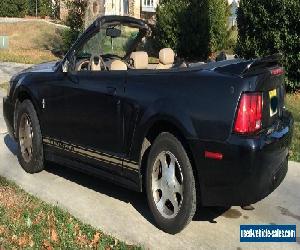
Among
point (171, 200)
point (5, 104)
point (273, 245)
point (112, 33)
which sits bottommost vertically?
point (273, 245)

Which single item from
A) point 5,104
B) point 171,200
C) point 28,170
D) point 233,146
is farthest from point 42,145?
point 233,146

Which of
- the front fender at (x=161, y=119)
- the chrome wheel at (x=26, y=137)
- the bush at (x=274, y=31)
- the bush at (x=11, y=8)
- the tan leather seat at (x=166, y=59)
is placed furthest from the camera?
the bush at (x=11, y=8)

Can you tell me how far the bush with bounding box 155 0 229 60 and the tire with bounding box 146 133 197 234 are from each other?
13.2 meters

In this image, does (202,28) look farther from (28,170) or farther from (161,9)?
(28,170)

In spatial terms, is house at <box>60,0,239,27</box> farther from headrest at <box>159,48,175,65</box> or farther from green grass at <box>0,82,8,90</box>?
headrest at <box>159,48,175,65</box>

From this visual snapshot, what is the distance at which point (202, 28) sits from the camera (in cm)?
1744

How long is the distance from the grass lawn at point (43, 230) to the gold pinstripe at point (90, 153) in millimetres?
616

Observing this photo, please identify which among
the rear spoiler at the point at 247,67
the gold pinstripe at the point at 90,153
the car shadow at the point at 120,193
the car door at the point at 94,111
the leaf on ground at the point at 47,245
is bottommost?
the leaf on ground at the point at 47,245

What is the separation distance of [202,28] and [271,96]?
528 inches

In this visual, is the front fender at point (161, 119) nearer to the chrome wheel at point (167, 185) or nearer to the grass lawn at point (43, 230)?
the chrome wheel at point (167, 185)

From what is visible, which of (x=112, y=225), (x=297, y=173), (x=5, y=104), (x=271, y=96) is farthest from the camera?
(x=5, y=104)

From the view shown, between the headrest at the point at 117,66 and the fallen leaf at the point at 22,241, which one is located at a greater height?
the headrest at the point at 117,66

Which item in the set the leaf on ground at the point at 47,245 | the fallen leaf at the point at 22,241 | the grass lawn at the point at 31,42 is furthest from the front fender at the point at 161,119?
the grass lawn at the point at 31,42

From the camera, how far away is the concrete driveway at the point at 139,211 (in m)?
4.47
